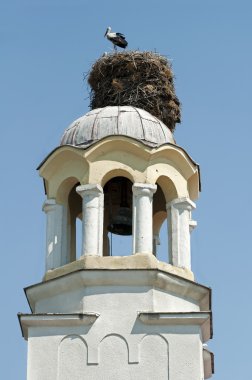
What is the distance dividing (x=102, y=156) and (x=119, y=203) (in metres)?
1.80

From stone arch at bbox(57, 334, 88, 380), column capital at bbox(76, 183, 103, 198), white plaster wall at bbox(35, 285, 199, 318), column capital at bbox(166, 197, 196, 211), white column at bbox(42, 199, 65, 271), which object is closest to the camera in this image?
stone arch at bbox(57, 334, 88, 380)

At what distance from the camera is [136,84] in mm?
24734

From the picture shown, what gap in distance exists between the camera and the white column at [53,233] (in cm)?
2184

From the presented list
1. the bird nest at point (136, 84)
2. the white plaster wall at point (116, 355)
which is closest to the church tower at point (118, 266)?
the white plaster wall at point (116, 355)

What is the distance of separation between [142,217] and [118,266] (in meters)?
0.98

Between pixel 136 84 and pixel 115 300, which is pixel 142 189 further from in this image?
pixel 136 84

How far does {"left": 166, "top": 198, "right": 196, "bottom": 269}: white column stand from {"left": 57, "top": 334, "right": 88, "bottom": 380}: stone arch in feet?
7.31

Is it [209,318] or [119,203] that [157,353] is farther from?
[119,203]

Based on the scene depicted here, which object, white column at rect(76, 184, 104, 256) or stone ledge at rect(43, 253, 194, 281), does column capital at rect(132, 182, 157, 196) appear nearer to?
white column at rect(76, 184, 104, 256)

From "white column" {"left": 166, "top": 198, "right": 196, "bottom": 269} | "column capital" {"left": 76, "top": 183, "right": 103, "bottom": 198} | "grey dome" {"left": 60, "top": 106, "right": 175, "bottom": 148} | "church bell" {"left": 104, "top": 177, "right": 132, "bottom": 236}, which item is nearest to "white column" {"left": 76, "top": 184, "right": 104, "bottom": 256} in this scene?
"column capital" {"left": 76, "top": 183, "right": 103, "bottom": 198}

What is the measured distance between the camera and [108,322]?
68.1ft

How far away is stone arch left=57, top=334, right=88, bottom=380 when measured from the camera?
2034 cm

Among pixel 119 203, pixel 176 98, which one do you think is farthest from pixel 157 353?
pixel 176 98

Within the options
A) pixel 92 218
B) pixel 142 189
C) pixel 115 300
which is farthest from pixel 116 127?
pixel 115 300
